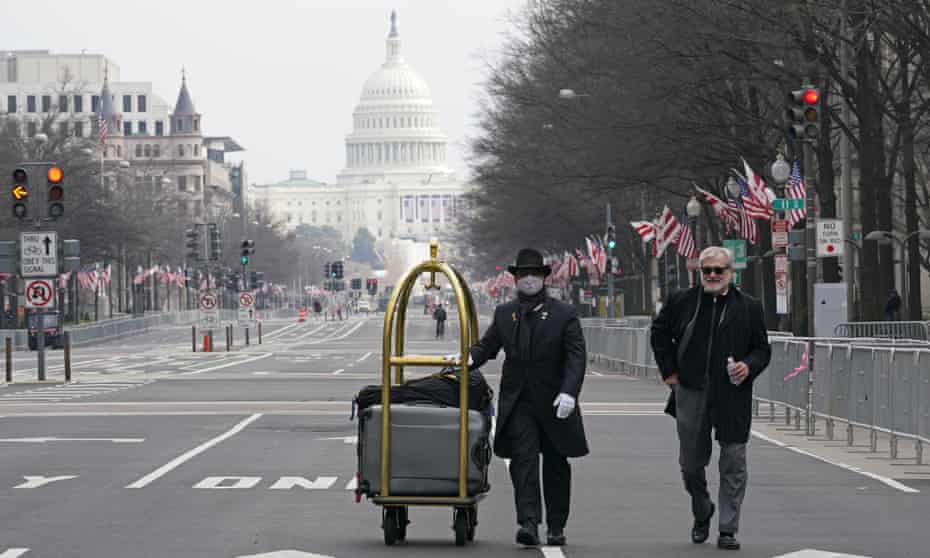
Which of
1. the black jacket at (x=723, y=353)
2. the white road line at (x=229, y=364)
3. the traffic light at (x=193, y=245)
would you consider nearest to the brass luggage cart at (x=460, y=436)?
the black jacket at (x=723, y=353)

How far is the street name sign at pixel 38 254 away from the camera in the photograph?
4341cm

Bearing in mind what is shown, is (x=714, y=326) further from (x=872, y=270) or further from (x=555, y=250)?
(x=555, y=250)

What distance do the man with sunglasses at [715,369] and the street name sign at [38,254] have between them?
30731 mm

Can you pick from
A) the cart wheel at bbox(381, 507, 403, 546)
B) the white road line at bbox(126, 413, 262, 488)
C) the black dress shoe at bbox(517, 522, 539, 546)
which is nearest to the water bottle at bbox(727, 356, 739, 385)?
the black dress shoe at bbox(517, 522, 539, 546)

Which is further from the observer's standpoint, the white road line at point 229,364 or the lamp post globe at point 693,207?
the lamp post globe at point 693,207

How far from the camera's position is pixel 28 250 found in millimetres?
43531

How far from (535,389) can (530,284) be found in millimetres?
658

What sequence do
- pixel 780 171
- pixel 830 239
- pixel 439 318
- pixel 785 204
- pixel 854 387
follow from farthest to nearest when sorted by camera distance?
pixel 439 318 → pixel 780 171 → pixel 785 204 → pixel 830 239 → pixel 854 387

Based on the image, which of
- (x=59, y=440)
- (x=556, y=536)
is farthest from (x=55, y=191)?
(x=556, y=536)

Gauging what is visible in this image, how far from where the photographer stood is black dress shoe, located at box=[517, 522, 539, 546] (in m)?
13.8

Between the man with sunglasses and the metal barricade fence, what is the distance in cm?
687

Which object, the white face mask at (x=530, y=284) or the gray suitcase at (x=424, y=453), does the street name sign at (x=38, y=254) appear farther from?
the white face mask at (x=530, y=284)

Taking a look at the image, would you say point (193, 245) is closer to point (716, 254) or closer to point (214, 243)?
point (214, 243)

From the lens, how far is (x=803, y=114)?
3300 cm
